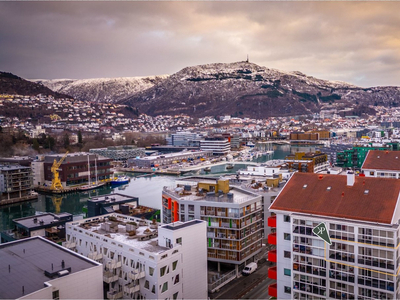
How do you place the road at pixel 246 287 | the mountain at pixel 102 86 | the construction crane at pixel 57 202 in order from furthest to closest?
the mountain at pixel 102 86 → the construction crane at pixel 57 202 → the road at pixel 246 287

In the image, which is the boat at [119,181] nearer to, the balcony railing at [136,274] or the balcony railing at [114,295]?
the balcony railing at [114,295]

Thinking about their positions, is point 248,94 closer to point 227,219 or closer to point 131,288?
point 227,219

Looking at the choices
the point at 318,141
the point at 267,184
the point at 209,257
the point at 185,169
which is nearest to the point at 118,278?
the point at 209,257

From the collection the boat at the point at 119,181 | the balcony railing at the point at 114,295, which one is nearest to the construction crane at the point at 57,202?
the boat at the point at 119,181

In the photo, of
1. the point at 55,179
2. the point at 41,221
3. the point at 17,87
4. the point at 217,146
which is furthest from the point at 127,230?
the point at 17,87

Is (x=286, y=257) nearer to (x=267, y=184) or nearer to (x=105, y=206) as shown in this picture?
(x=267, y=184)

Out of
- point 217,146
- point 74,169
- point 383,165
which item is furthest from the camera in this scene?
point 217,146

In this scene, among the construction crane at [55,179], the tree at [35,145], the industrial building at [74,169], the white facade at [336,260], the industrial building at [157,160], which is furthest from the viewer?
the tree at [35,145]
